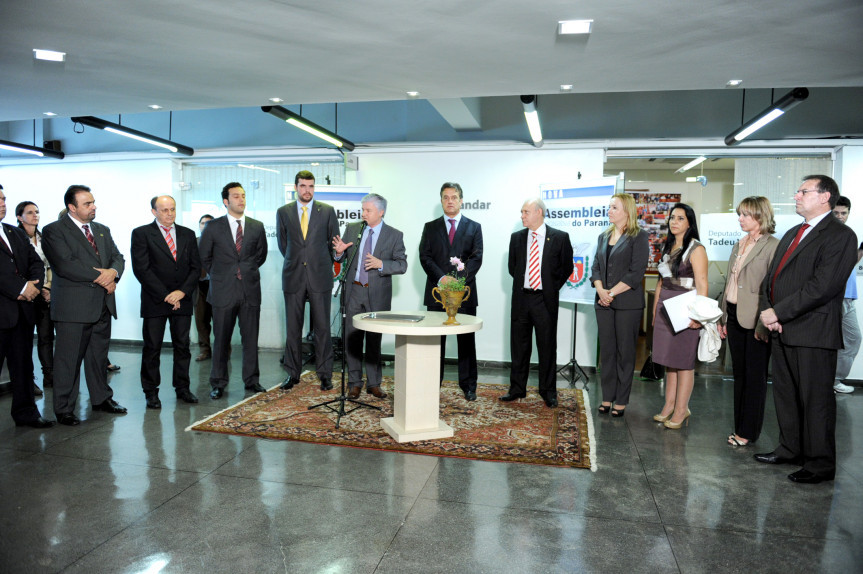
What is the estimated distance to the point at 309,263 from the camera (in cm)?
545

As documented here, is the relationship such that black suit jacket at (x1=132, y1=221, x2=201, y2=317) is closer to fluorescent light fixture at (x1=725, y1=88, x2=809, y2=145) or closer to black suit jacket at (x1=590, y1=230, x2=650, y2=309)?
black suit jacket at (x1=590, y1=230, x2=650, y2=309)

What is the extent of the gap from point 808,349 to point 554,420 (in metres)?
1.88

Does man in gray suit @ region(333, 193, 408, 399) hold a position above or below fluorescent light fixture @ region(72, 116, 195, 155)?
below

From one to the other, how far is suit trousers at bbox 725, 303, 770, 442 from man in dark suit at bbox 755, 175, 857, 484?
14.7 inches

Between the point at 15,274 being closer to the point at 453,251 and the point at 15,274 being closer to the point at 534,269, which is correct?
the point at 453,251

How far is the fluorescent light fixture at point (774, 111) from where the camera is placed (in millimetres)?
5023

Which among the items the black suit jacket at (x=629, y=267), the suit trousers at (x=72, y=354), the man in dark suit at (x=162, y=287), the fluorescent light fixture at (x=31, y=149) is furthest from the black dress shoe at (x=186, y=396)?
the fluorescent light fixture at (x=31, y=149)

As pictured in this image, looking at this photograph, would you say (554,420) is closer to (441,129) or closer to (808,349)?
(808,349)

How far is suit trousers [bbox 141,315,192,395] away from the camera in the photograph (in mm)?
4992

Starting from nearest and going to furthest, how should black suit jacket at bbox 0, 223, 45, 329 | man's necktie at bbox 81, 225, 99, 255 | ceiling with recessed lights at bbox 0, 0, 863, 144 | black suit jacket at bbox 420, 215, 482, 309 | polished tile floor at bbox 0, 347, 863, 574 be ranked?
polished tile floor at bbox 0, 347, 863, 574
ceiling with recessed lights at bbox 0, 0, 863, 144
black suit jacket at bbox 0, 223, 45, 329
man's necktie at bbox 81, 225, 99, 255
black suit jacket at bbox 420, 215, 482, 309

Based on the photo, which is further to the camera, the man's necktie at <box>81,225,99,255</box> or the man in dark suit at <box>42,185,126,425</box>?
the man's necktie at <box>81,225,99,255</box>

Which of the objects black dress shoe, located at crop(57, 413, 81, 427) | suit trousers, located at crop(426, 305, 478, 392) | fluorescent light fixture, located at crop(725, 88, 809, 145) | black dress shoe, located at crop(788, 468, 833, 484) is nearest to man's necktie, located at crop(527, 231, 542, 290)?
suit trousers, located at crop(426, 305, 478, 392)

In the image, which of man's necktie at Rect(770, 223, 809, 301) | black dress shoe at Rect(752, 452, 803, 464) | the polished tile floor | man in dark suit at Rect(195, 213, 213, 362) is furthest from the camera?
man in dark suit at Rect(195, 213, 213, 362)

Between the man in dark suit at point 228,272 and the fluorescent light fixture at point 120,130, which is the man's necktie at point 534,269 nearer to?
the man in dark suit at point 228,272
